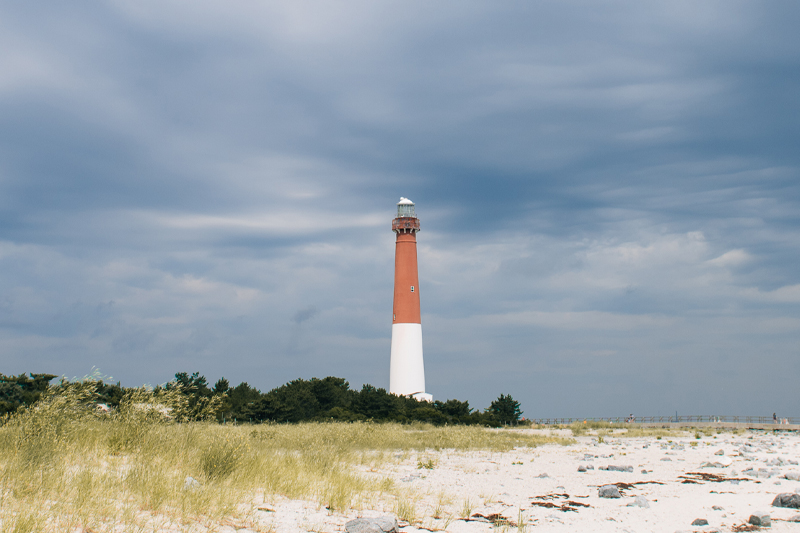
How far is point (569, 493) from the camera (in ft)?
39.8

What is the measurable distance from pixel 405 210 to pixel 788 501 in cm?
3937

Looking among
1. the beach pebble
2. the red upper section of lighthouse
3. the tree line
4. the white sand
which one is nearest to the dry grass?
the tree line

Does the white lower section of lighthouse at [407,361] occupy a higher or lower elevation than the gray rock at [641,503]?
higher

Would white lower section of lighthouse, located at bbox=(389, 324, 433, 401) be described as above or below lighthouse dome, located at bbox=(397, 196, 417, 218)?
below

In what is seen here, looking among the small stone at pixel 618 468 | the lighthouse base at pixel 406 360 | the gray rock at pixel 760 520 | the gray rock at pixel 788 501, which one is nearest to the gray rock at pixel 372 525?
the gray rock at pixel 760 520

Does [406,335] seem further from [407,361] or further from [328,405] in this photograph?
[328,405]

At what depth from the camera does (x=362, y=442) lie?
65.3 ft

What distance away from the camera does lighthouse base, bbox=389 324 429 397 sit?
4381cm

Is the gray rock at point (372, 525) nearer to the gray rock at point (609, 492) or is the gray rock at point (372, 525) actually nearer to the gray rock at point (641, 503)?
the gray rock at point (641, 503)

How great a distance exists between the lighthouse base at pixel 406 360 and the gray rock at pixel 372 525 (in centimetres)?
3605

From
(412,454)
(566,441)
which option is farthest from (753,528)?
(566,441)

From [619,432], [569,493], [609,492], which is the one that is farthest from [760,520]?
[619,432]

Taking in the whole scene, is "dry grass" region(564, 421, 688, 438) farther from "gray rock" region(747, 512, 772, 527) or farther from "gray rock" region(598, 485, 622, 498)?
"gray rock" region(747, 512, 772, 527)

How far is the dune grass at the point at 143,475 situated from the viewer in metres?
6.67
